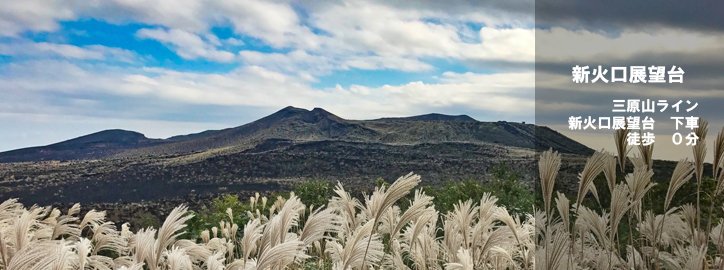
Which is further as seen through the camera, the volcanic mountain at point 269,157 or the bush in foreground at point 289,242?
the volcanic mountain at point 269,157

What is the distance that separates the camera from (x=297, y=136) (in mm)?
41344

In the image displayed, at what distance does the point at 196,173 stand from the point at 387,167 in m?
9.47

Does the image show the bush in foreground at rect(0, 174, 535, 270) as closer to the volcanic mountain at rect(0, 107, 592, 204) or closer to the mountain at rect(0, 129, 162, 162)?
the volcanic mountain at rect(0, 107, 592, 204)

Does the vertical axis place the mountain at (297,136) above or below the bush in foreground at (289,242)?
above

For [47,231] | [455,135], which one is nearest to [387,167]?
[455,135]

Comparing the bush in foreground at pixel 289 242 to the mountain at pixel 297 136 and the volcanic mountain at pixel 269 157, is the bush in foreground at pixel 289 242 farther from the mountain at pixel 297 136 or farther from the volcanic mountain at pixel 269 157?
the mountain at pixel 297 136

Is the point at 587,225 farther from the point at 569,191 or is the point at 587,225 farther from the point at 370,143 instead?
the point at 370,143

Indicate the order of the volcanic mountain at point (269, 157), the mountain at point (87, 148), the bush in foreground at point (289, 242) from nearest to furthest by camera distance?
the bush in foreground at point (289, 242) → the volcanic mountain at point (269, 157) → the mountain at point (87, 148)

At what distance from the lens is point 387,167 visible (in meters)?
35.1

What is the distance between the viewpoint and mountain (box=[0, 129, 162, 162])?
37.1 metres

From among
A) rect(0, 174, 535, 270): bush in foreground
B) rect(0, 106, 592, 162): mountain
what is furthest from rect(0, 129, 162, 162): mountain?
rect(0, 174, 535, 270): bush in foreground

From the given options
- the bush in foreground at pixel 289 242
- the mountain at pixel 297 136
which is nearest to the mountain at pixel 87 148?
the mountain at pixel 297 136

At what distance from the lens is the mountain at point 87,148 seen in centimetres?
3706

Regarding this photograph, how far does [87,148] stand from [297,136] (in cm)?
1188
